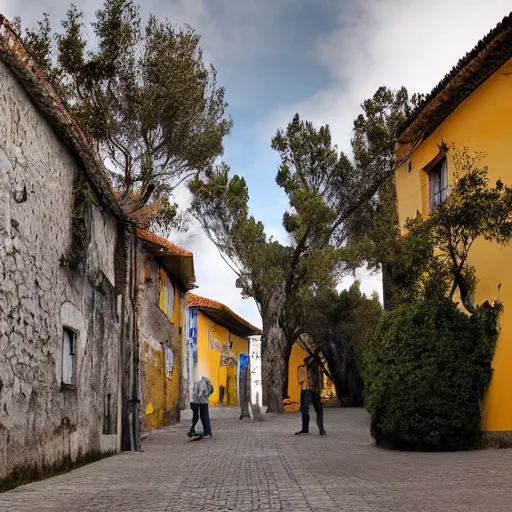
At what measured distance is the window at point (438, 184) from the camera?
14.7 metres

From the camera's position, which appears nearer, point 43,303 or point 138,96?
point 43,303

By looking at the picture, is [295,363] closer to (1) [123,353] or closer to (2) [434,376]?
(1) [123,353]

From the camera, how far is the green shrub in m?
11.6

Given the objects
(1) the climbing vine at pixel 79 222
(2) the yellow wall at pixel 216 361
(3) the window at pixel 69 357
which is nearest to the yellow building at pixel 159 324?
(1) the climbing vine at pixel 79 222

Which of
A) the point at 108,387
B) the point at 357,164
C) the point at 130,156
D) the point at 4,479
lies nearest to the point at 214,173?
the point at 357,164

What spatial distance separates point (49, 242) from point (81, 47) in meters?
6.89

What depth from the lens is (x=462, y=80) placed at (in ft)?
43.2

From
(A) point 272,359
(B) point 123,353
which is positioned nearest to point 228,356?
(A) point 272,359

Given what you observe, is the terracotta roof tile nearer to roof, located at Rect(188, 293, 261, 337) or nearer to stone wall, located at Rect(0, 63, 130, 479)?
stone wall, located at Rect(0, 63, 130, 479)

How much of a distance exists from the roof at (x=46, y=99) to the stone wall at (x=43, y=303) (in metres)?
0.12

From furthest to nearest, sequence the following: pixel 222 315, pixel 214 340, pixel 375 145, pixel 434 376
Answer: pixel 214 340
pixel 222 315
pixel 375 145
pixel 434 376

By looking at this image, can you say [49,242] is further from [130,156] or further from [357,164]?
[357,164]

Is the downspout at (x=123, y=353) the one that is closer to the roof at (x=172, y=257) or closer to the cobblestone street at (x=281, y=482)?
the cobblestone street at (x=281, y=482)

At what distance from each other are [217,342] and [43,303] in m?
29.6
